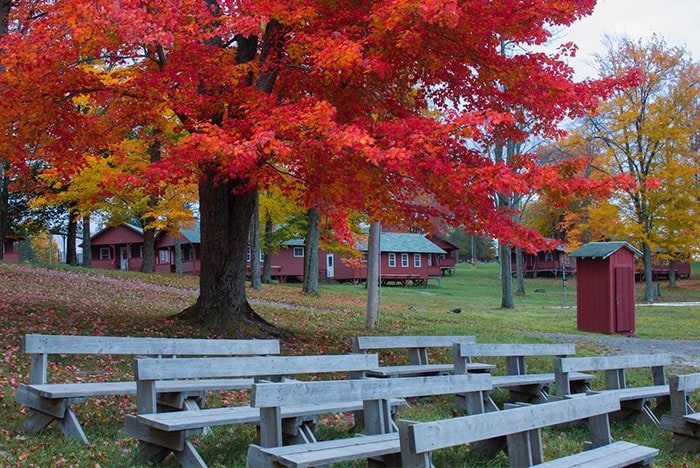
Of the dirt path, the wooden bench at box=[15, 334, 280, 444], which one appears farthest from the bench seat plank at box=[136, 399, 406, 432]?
the dirt path

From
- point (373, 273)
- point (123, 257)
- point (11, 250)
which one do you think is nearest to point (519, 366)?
point (373, 273)

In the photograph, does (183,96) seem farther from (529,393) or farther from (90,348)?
(529,393)

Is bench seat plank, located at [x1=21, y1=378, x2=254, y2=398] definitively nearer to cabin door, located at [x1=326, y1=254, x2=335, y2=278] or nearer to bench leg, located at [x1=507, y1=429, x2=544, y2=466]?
bench leg, located at [x1=507, y1=429, x2=544, y2=466]

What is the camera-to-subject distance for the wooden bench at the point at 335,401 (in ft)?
13.7

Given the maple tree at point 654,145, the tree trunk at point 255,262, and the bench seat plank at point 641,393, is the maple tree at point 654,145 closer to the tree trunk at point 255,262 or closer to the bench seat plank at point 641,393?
the tree trunk at point 255,262

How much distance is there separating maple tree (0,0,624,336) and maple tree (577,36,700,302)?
20.3 m

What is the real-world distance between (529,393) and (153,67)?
7.71m

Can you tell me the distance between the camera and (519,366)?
8.69 metres

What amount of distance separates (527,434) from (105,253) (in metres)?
57.0

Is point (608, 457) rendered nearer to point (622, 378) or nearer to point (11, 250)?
point (622, 378)

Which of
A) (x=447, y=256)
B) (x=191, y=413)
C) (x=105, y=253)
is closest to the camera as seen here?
(x=191, y=413)

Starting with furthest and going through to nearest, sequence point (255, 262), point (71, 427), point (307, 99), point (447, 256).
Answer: point (447, 256) < point (255, 262) < point (307, 99) < point (71, 427)

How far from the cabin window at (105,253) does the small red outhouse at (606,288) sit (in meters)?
46.1

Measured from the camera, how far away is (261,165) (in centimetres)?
1020
